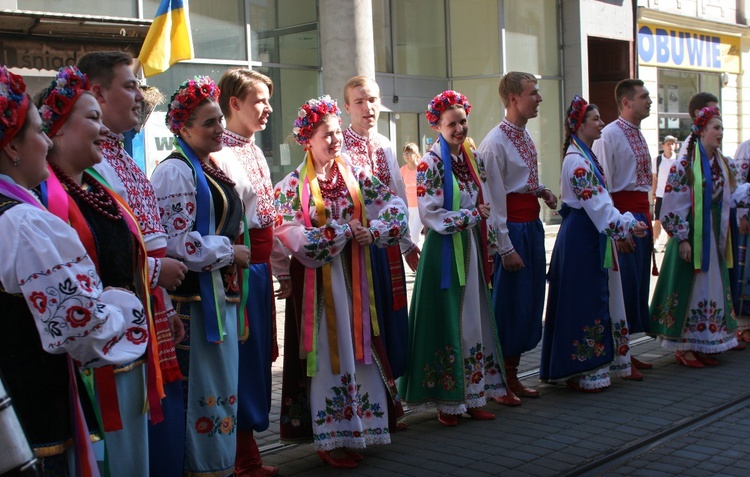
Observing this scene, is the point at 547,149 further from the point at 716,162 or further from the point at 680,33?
the point at 716,162

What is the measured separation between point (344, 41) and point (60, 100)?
10255mm

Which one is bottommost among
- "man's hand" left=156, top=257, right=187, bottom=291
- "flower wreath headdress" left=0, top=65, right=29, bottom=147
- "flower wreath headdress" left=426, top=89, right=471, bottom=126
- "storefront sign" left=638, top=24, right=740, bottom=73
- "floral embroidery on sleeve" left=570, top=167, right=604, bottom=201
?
"man's hand" left=156, top=257, right=187, bottom=291

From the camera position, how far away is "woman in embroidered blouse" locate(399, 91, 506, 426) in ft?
19.2

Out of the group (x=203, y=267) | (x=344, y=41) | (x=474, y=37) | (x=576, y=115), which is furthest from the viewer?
(x=474, y=37)

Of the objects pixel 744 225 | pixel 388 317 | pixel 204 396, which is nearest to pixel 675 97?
pixel 744 225

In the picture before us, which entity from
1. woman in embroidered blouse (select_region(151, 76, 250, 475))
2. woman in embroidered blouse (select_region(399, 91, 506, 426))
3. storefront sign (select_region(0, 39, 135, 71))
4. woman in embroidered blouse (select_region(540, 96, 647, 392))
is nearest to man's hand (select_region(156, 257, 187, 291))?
woman in embroidered blouse (select_region(151, 76, 250, 475))

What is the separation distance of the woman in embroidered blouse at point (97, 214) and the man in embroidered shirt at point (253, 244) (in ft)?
4.11

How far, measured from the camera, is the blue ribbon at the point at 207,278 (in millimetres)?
4207

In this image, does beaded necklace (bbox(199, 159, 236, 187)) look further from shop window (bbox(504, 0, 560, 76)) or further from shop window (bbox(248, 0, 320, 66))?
shop window (bbox(504, 0, 560, 76))

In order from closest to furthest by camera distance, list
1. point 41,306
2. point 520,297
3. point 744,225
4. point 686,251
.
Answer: point 41,306 → point 520,297 → point 686,251 → point 744,225

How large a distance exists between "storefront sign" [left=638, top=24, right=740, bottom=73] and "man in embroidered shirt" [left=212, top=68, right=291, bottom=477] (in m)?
16.6

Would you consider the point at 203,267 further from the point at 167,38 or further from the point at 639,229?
the point at 167,38

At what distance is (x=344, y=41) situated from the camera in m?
13.2

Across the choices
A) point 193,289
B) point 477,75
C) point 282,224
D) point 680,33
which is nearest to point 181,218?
point 193,289
